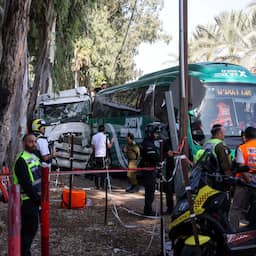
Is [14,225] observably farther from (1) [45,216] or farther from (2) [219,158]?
(2) [219,158]

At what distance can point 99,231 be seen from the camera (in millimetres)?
8352

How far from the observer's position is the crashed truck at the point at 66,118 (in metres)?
19.7

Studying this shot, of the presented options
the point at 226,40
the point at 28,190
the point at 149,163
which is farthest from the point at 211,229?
the point at 226,40

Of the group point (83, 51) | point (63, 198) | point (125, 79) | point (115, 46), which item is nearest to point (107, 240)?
point (63, 198)

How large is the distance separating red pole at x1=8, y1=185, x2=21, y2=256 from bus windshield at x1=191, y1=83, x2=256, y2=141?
10.2 meters

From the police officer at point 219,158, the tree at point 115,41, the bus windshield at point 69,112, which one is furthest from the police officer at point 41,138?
the tree at point 115,41

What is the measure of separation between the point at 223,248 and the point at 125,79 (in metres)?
30.9

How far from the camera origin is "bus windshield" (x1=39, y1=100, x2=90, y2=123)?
2215cm

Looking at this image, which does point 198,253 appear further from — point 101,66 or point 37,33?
point 101,66

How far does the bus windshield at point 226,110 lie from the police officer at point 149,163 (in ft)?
10.8

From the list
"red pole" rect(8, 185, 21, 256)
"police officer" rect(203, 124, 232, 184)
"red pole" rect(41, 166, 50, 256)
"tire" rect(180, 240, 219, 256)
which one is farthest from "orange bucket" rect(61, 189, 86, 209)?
"red pole" rect(8, 185, 21, 256)

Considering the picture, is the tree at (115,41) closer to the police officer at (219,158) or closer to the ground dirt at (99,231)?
the ground dirt at (99,231)

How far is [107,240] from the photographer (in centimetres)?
769

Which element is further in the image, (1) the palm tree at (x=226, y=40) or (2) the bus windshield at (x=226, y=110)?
(1) the palm tree at (x=226, y=40)
